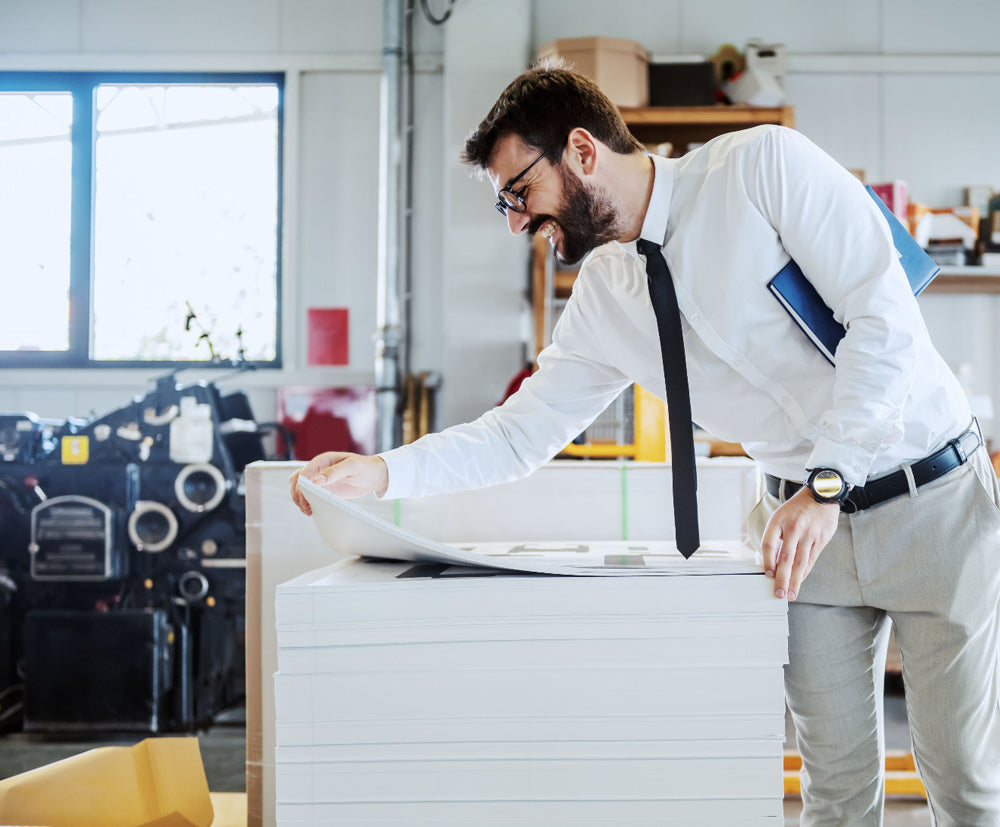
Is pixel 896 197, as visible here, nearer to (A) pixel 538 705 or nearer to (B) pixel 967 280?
(B) pixel 967 280

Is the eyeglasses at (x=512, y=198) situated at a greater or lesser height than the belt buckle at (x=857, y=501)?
greater

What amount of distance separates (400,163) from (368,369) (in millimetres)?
902

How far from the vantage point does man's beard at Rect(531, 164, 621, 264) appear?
3.53 feet

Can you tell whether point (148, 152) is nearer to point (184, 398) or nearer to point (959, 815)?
point (184, 398)

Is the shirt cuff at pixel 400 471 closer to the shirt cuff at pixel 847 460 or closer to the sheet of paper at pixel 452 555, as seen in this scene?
the sheet of paper at pixel 452 555

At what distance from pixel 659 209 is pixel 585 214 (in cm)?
10

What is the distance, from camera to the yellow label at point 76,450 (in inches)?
116

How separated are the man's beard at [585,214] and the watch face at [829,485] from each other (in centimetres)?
42

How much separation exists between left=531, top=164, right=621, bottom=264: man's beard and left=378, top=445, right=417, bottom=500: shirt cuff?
35 centimetres

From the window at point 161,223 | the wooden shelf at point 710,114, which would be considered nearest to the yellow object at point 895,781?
the wooden shelf at point 710,114

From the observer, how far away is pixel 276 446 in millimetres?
3672

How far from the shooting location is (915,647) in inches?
37.5

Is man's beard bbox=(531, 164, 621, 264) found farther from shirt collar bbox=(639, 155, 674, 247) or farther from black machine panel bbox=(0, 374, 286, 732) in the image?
black machine panel bbox=(0, 374, 286, 732)

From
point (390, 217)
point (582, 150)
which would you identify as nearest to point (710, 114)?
point (390, 217)
